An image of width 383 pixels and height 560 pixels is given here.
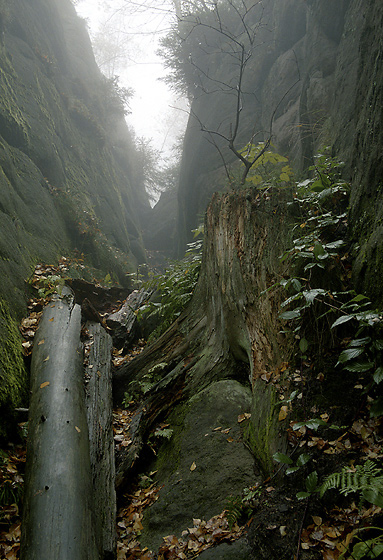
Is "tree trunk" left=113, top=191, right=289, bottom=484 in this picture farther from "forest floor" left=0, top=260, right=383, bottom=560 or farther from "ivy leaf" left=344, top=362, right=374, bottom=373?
"ivy leaf" left=344, top=362, right=374, bottom=373

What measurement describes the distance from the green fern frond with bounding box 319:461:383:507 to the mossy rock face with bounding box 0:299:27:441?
279 centimetres

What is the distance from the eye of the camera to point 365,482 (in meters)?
1.57

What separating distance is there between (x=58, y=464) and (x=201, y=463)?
1178mm

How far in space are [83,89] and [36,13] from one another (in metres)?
3.44

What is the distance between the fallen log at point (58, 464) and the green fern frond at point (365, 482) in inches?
62.6

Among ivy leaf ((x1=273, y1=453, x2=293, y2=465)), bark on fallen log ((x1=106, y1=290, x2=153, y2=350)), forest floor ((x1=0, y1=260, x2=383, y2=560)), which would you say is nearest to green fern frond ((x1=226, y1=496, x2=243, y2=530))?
forest floor ((x1=0, y1=260, x2=383, y2=560))

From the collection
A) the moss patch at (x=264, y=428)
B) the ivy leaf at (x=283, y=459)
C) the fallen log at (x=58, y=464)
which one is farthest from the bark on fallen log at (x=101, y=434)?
the ivy leaf at (x=283, y=459)

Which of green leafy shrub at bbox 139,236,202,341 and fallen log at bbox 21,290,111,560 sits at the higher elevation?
green leafy shrub at bbox 139,236,202,341

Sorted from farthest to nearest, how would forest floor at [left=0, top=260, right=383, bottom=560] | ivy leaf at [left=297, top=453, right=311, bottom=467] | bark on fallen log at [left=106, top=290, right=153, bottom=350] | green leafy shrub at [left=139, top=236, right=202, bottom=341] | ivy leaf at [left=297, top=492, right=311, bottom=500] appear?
bark on fallen log at [left=106, top=290, right=153, bottom=350], green leafy shrub at [left=139, top=236, right=202, bottom=341], ivy leaf at [left=297, top=453, right=311, bottom=467], ivy leaf at [left=297, top=492, right=311, bottom=500], forest floor at [left=0, top=260, right=383, bottom=560]

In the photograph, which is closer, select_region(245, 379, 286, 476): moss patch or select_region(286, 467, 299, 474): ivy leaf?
select_region(286, 467, 299, 474): ivy leaf

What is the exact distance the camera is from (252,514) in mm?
2166

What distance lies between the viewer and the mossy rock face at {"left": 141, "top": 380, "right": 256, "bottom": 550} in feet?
8.28

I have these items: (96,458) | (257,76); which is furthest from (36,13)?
(96,458)

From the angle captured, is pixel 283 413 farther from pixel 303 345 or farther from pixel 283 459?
pixel 303 345
